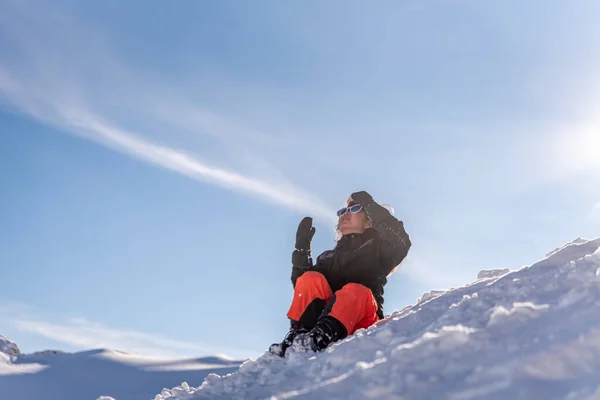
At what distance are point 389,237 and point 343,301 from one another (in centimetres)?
94

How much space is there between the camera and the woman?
3.50 m

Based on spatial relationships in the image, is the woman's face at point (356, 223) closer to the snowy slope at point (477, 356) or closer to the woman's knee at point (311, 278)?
the woman's knee at point (311, 278)

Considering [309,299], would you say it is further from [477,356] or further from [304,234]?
[477,356]

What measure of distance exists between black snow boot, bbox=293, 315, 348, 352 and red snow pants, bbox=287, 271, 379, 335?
0.20 ft

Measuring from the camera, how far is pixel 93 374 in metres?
9.84

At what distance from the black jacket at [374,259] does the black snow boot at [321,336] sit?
88 centimetres

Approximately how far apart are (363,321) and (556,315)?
6.41ft

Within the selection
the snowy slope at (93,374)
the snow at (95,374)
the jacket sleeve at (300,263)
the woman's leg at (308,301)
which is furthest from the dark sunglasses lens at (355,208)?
the snowy slope at (93,374)

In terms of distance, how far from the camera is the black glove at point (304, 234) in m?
4.68

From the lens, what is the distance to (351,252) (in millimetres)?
4438

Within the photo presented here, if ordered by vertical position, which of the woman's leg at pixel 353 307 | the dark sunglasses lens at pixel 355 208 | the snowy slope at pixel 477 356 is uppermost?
the dark sunglasses lens at pixel 355 208

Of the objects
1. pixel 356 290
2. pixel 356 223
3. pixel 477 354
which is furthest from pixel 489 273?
pixel 477 354

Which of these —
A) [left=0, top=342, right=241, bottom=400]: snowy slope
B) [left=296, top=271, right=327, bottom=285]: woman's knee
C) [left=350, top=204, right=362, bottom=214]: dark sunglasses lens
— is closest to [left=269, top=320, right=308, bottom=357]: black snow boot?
[left=296, top=271, right=327, bottom=285]: woman's knee

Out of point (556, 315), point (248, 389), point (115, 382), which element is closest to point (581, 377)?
point (556, 315)
